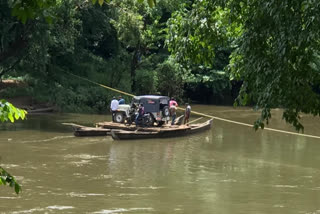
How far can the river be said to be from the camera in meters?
11.4

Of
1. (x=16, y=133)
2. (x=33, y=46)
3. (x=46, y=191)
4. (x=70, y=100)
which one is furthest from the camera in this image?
(x=70, y=100)

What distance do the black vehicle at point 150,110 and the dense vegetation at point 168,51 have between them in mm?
2803

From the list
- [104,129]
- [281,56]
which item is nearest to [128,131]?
[104,129]

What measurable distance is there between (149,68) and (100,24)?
18.2 ft

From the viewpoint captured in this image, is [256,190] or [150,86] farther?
[150,86]

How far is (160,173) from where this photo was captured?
582 inches

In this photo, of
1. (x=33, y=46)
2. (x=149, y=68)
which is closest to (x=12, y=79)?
(x=33, y=46)

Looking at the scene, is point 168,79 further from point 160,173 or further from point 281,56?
point 281,56

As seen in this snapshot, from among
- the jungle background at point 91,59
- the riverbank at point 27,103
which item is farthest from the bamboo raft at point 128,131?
the riverbank at point 27,103

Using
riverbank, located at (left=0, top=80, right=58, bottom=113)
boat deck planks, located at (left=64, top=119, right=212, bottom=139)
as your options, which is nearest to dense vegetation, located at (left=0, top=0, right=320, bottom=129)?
riverbank, located at (left=0, top=80, right=58, bottom=113)

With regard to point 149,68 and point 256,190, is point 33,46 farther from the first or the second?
point 256,190

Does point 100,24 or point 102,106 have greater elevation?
point 100,24

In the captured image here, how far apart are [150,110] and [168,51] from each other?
359 inches

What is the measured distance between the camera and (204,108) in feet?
127
